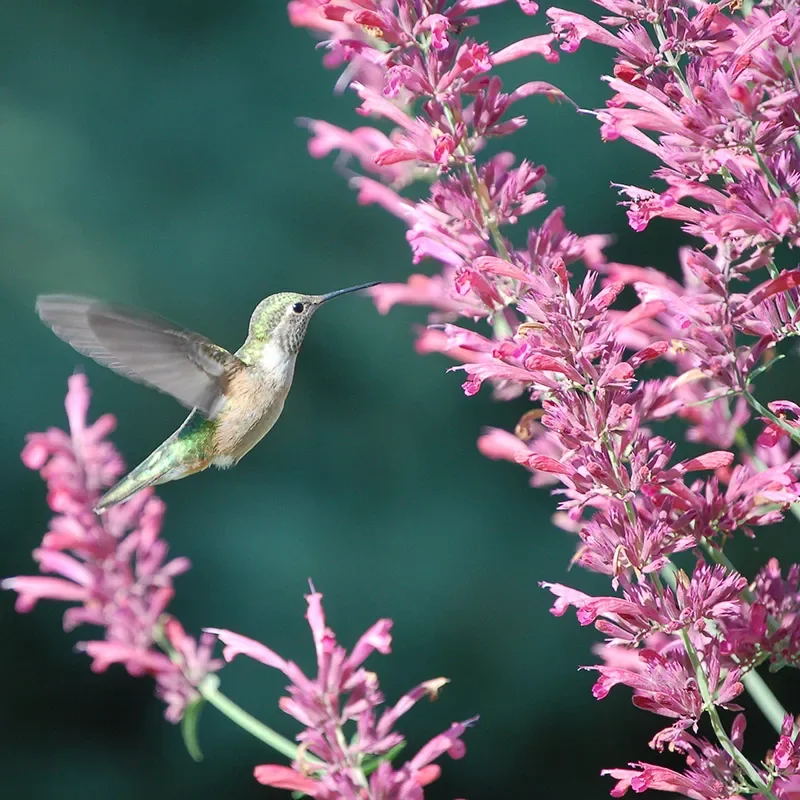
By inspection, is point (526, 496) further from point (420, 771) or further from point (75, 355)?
point (420, 771)

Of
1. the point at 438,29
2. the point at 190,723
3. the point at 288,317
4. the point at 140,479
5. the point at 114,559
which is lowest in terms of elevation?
the point at 190,723

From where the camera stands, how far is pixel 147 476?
7.18 ft

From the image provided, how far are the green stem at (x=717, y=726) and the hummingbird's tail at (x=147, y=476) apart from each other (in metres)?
1.20

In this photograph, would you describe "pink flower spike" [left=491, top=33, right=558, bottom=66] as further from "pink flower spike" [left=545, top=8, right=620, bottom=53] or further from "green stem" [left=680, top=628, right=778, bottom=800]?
"green stem" [left=680, top=628, right=778, bottom=800]

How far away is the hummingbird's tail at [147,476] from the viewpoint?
6.91 feet

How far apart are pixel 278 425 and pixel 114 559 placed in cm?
226

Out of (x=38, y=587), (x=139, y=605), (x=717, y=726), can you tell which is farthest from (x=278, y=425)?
(x=717, y=726)

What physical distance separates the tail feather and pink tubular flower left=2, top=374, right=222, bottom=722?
20mm

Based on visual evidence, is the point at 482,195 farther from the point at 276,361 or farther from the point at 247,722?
the point at 247,722

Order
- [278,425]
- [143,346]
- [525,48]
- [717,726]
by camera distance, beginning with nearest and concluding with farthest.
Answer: [717,726] < [525,48] < [143,346] < [278,425]

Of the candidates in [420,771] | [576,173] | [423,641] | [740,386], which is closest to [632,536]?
[740,386]

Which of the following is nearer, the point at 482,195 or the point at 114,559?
the point at 482,195

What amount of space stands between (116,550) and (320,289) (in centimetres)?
249

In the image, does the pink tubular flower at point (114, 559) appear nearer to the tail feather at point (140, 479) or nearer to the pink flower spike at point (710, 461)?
the tail feather at point (140, 479)
